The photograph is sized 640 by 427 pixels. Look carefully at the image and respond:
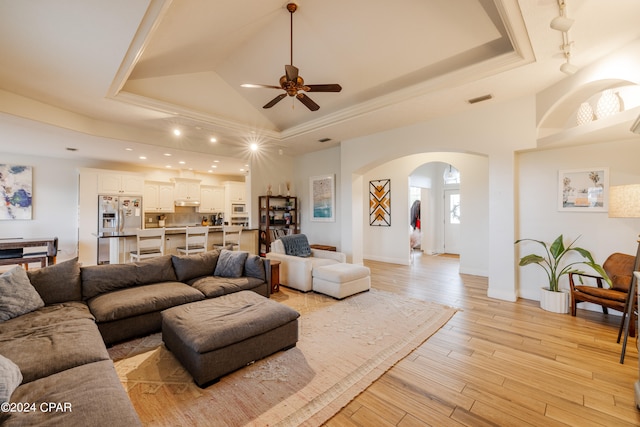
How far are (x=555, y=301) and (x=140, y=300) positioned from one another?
489 centimetres

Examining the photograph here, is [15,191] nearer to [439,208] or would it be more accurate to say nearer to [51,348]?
[51,348]

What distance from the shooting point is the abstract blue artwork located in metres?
5.86

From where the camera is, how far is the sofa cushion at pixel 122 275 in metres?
2.86

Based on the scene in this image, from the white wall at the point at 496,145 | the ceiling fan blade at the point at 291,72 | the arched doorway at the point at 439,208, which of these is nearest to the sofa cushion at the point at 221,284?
the ceiling fan blade at the point at 291,72

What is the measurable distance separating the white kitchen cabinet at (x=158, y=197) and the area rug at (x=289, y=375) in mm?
5833

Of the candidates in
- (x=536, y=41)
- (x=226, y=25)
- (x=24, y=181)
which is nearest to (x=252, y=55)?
(x=226, y=25)

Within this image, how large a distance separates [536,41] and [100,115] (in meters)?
5.68

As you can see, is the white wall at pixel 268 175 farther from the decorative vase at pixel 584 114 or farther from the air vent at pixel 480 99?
the decorative vase at pixel 584 114

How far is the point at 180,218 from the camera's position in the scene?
27.7 feet

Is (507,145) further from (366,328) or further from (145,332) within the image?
(145,332)

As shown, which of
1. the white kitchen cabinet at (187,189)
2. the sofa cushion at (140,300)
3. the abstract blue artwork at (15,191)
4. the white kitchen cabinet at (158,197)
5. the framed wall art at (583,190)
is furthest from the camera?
the white kitchen cabinet at (187,189)

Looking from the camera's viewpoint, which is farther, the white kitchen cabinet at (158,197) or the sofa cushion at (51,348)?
the white kitchen cabinet at (158,197)

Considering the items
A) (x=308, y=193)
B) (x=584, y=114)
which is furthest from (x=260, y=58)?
(x=584, y=114)

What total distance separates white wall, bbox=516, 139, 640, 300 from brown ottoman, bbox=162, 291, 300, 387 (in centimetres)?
363
